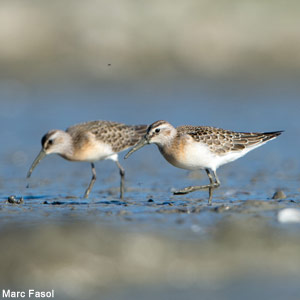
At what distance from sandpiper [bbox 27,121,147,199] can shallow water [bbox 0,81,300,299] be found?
1.98ft

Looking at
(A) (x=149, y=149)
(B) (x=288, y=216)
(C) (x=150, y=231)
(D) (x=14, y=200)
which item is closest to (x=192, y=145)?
(B) (x=288, y=216)

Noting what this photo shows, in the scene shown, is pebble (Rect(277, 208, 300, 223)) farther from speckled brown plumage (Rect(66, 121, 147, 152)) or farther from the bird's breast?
speckled brown plumage (Rect(66, 121, 147, 152))

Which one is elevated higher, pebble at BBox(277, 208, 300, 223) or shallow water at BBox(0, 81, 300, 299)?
pebble at BBox(277, 208, 300, 223)

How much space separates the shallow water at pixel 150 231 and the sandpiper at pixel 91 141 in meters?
0.60

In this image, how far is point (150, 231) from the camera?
7840 millimetres

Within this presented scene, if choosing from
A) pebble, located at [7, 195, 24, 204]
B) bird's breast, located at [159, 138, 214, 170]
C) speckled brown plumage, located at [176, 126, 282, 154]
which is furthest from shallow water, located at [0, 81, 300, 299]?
speckled brown plumage, located at [176, 126, 282, 154]

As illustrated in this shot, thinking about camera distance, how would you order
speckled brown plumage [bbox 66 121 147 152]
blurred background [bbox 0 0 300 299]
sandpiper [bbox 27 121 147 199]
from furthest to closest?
speckled brown plumage [bbox 66 121 147 152], sandpiper [bbox 27 121 147 199], blurred background [bbox 0 0 300 299]

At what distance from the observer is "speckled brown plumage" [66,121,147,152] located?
11.6 meters

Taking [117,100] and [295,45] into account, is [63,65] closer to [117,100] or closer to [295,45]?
[117,100]

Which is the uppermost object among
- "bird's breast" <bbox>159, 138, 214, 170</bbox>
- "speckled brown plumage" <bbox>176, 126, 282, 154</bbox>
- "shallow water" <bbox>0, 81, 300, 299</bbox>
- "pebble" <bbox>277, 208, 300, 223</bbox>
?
"speckled brown plumage" <bbox>176, 126, 282, 154</bbox>

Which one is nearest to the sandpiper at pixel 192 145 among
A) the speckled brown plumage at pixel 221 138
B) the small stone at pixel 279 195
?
the speckled brown plumage at pixel 221 138

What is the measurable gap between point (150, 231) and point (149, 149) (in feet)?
24.6

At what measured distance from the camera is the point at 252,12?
28219 millimetres

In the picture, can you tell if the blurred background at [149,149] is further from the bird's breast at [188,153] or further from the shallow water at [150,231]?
the bird's breast at [188,153]
